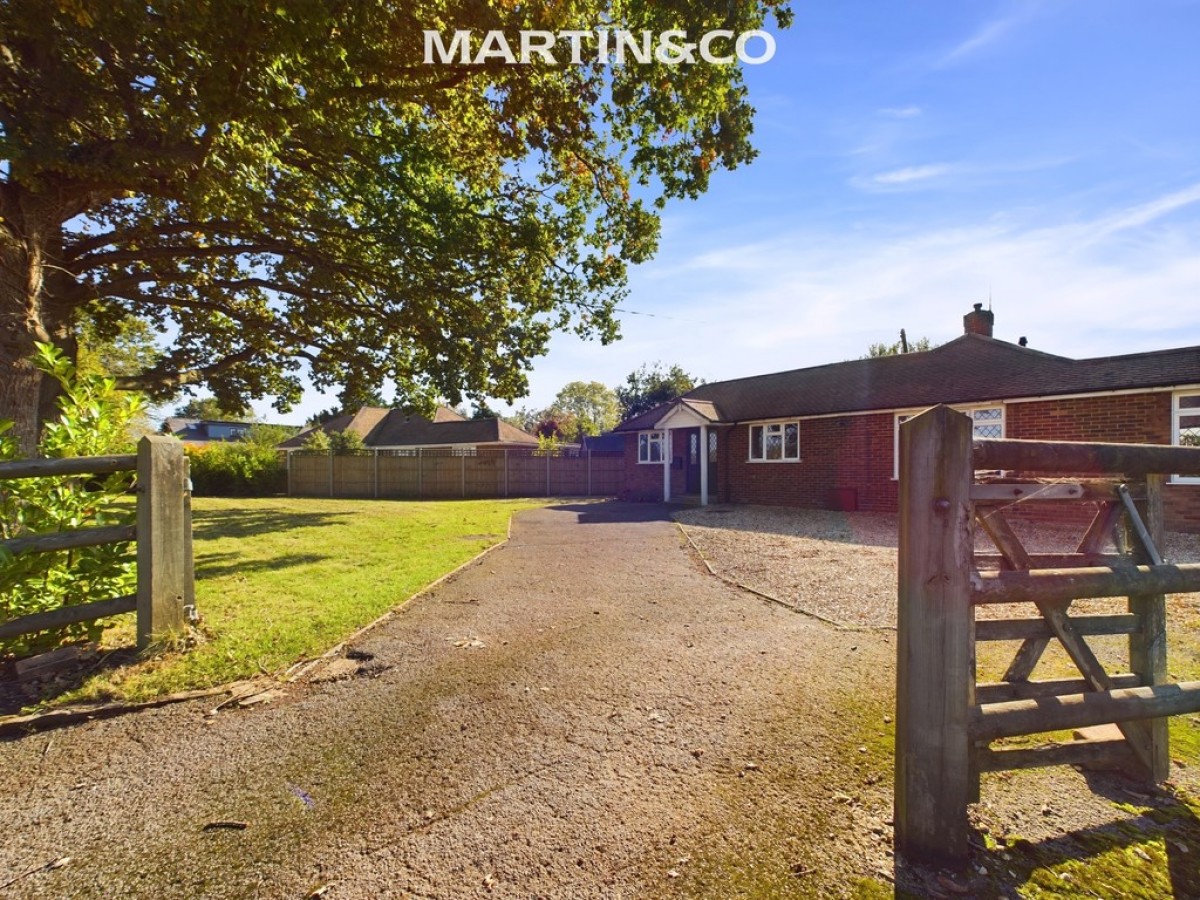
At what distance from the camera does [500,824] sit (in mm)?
2285

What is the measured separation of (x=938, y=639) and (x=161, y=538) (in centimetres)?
514

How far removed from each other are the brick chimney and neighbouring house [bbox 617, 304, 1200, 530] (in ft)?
0.12

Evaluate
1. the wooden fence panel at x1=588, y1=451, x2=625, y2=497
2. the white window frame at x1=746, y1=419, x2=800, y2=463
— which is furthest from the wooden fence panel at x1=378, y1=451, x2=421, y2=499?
the white window frame at x1=746, y1=419, x2=800, y2=463

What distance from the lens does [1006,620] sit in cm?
222

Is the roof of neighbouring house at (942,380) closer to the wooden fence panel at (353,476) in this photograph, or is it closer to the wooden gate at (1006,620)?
the wooden gate at (1006,620)

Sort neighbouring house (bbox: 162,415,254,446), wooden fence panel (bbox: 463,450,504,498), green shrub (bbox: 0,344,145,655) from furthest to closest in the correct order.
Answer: neighbouring house (bbox: 162,415,254,446)
wooden fence panel (bbox: 463,450,504,498)
green shrub (bbox: 0,344,145,655)

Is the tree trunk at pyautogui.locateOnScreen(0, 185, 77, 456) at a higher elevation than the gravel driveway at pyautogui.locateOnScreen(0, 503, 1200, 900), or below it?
higher

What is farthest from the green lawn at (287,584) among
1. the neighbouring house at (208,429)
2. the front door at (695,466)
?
the neighbouring house at (208,429)

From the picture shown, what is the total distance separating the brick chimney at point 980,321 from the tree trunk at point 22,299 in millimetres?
22148

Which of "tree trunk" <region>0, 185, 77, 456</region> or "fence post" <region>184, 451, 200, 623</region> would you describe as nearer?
"fence post" <region>184, 451, 200, 623</region>

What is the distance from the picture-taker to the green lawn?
3.95 meters

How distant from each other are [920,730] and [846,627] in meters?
3.23

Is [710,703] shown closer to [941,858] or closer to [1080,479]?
[941,858]

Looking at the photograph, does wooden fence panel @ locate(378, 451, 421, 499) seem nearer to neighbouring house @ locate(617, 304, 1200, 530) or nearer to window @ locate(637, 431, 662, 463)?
neighbouring house @ locate(617, 304, 1200, 530)
